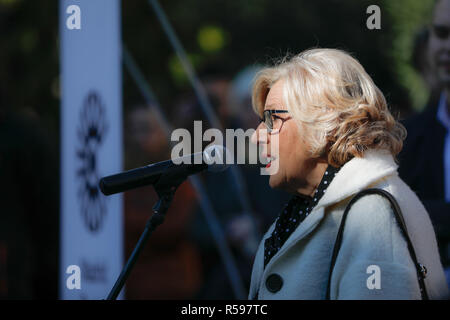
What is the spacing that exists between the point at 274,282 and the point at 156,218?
0.41 metres

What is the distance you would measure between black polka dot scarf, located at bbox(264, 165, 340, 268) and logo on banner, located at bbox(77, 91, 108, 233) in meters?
0.89

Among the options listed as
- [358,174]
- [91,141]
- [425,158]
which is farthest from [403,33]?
[358,174]

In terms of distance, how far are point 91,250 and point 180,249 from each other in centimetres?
151

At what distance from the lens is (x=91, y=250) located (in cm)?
289

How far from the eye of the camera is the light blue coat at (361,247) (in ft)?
5.84

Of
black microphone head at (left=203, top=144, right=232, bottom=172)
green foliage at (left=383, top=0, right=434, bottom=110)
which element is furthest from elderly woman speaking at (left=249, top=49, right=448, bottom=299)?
green foliage at (left=383, top=0, right=434, bottom=110)

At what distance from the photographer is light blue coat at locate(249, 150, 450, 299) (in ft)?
5.84

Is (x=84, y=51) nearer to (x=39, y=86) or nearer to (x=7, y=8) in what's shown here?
(x=39, y=86)

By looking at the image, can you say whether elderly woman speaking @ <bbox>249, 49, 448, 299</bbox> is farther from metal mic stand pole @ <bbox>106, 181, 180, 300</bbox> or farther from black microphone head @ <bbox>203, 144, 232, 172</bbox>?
metal mic stand pole @ <bbox>106, 181, 180, 300</bbox>

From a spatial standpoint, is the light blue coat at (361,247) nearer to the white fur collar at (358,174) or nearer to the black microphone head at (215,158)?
the white fur collar at (358,174)

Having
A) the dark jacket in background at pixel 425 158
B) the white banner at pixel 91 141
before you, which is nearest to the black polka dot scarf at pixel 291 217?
the dark jacket in background at pixel 425 158

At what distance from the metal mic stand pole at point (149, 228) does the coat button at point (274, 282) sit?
0.38 meters

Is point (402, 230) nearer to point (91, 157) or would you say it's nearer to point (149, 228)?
point (149, 228)

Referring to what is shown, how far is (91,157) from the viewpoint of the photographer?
2895mm
